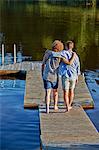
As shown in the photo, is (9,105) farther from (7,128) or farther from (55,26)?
(55,26)

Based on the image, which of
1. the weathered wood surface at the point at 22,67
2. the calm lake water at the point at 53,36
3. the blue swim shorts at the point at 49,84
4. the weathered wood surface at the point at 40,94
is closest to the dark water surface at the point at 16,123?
the weathered wood surface at the point at 40,94

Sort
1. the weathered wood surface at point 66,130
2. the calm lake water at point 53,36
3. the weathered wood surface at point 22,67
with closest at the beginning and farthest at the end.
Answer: the weathered wood surface at point 66,130 → the weathered wood surface at point 22,67 → the calm lake water at point 53,36

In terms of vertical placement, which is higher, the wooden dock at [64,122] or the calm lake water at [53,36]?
the calm lake water at [53,36]

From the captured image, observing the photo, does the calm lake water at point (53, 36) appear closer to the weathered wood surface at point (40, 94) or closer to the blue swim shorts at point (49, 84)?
the weathered wood surface at point (40, 94)

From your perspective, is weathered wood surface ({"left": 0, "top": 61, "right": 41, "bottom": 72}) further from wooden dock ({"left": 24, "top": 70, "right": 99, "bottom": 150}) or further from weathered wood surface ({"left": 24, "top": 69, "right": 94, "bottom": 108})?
wooden dock ({"left": 24, "top": 70, "right": 99, "bottom": 150})

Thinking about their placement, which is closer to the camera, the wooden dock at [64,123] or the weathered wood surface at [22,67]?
the wooden dock at [64,123]

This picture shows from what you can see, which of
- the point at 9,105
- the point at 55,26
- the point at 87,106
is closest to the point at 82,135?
the point at 87,106

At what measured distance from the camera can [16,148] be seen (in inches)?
406

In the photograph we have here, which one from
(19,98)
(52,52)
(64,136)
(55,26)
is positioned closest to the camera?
(64,136)

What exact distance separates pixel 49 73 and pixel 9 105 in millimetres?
3537

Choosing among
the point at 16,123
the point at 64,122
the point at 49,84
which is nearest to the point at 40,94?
the point at 16,123

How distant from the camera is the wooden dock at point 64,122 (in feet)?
31.1

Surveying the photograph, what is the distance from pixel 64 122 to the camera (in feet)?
36.2

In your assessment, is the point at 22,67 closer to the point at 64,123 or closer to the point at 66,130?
the point at 64,123
